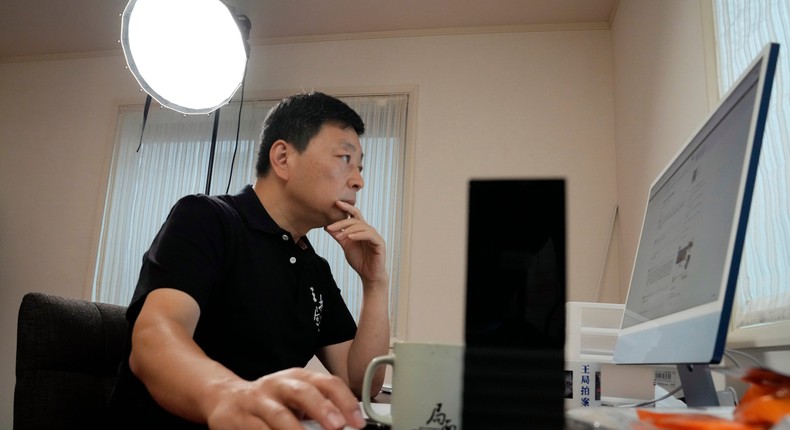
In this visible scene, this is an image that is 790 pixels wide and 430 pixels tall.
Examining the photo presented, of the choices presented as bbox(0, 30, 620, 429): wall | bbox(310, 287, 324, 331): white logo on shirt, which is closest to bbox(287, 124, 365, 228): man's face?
bbox(310, 287, 324, 331): white logo on shirt

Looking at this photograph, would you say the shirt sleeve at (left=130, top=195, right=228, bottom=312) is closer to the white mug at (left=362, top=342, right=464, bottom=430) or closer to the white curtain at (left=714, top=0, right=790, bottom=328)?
the white mug at (left=362, top=342, right=464, bottom=430)

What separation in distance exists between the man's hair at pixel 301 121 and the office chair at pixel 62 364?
496mm

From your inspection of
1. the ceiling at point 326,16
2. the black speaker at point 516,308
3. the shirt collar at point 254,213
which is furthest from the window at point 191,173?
the black speaker at point 516,308

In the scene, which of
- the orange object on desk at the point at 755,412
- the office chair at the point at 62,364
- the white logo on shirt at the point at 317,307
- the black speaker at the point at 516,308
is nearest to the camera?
the black speaker at the point at 516,308

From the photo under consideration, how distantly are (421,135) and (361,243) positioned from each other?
5.37ft

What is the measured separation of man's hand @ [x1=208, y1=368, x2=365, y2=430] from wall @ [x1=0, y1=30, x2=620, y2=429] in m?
2.03

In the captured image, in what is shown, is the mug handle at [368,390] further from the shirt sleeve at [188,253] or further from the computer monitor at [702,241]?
the shirt sleeve at [188,253]

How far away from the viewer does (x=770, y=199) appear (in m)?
1.15

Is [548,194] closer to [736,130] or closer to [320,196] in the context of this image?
[736,130]

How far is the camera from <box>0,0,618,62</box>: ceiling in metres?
2.77

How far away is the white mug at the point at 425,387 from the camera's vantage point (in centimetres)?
40

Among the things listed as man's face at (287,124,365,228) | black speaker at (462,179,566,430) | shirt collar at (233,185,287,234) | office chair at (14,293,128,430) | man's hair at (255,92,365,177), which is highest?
man's hair at (255,92,365,177)

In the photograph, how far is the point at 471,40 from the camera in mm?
2943

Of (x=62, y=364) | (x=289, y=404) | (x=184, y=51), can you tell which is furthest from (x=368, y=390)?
(x=184, y=51)
